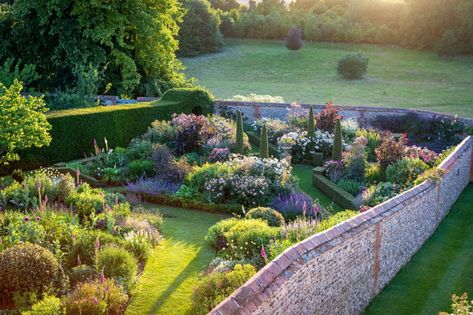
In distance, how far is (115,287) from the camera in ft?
29.8

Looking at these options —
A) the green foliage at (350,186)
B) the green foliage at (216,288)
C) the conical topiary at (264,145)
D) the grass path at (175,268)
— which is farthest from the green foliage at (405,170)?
the green foliage at (216,288)

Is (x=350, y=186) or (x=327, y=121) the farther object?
(x=327, y=121)

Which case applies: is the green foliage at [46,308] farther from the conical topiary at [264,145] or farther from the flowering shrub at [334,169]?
the flowering shrub at [334,169]

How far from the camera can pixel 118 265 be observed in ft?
32.5

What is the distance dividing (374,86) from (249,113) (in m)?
22.6

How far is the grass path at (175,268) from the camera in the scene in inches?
372

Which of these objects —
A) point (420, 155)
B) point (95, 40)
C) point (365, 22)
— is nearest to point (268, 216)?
point (420, 155)

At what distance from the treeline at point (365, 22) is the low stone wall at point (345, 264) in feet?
140

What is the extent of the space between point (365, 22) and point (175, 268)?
5519 cm

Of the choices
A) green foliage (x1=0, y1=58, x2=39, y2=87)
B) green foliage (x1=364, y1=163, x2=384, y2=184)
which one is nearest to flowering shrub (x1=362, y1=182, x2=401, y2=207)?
green foliage (x1=364, y1=163, x2=384, y2=184)

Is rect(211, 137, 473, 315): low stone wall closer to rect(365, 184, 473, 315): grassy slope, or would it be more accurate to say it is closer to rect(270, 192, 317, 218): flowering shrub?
rect(365, 184, 473, 315): grassy slope

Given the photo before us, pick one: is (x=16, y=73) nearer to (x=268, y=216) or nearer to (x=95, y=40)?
(x=95, y=40)

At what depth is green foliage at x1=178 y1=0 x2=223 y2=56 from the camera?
59.4m

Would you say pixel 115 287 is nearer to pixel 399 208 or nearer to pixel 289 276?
pixel 289 276
